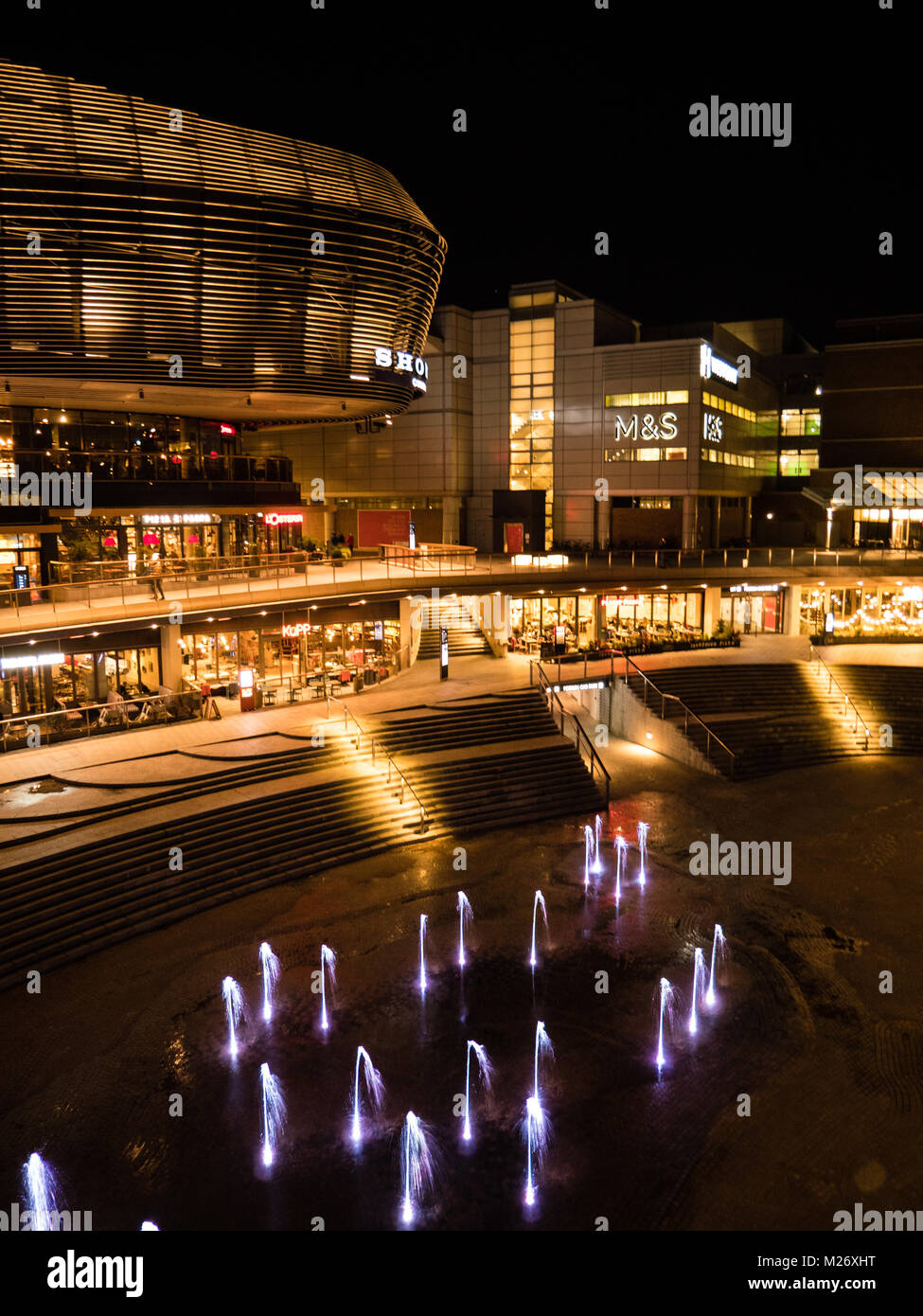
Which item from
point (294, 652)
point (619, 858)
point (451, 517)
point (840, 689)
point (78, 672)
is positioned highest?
point (451, 517)

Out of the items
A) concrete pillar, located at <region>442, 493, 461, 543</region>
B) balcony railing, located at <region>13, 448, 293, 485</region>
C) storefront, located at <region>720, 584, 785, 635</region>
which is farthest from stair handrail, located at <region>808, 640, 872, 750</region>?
concrete pillar, located at <region>442, 493, 461, 543</region>

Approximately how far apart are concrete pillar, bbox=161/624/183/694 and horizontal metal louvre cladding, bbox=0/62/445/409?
8426mm

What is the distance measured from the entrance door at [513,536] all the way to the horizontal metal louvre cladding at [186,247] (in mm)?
21585

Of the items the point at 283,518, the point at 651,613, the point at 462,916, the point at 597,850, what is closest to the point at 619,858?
the point at 597,850

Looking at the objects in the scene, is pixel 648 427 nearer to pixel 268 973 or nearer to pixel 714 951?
pixel 714 951

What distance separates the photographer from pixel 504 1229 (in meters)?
8.61

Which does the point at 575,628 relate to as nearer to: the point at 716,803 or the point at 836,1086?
the point at 716,803

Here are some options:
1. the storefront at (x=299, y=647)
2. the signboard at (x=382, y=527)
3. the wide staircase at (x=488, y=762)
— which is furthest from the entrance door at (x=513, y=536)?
the wide staircase at (x=488, y=762)

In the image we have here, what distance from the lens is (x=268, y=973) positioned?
44.2 ft

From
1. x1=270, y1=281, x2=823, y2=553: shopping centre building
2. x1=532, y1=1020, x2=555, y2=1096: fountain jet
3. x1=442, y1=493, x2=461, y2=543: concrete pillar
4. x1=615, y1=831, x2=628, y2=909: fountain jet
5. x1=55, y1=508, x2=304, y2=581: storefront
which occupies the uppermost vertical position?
x1=270, y1=281, x2=823, y2=553: shopping centre building

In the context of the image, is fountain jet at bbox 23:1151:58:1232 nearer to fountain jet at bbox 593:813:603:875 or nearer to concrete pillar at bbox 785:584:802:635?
fountain jet at bbox 593:813:603:875

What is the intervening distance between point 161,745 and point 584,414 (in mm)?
37530

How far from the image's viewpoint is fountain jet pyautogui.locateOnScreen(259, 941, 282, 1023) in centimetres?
1258

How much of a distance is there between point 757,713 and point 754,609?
12.0 m
